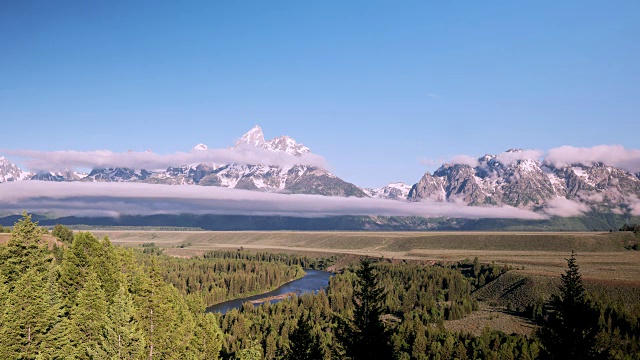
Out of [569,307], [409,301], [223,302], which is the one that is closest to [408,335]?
[409,301]

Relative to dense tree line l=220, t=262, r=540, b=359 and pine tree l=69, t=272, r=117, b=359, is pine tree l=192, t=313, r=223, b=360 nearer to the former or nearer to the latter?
dense tree line l=220, t=262, r=540, b=359

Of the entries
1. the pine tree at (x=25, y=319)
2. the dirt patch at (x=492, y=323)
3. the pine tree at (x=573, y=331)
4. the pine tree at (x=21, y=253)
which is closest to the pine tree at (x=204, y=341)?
the pine tree at (x=25, y=319)

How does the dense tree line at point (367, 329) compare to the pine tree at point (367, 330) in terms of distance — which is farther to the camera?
the dense tree line at point (367, 329)

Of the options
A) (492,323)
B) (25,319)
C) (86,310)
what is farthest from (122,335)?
(492,323)

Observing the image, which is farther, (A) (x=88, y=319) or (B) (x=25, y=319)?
(A) (x=88, y=319)

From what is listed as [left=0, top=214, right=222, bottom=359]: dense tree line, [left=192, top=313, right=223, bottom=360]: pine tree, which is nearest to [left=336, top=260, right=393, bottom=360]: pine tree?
[left=0, top=214, right=222, bottom=359]: dense tree line

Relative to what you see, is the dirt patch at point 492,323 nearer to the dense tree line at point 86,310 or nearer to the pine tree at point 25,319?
the dense tree line at point 86,310

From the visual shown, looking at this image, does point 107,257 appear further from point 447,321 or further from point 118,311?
point 447,321

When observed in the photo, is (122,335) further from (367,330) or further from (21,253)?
(367,330)

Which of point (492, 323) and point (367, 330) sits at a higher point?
point (367, 330)

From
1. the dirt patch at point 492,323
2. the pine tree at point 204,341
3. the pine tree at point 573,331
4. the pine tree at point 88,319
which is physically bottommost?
the dirt patch at point 492,323

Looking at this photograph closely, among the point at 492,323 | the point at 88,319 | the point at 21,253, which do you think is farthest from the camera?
the point at 492,323

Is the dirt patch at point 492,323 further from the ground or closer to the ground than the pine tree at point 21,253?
closer to the ground

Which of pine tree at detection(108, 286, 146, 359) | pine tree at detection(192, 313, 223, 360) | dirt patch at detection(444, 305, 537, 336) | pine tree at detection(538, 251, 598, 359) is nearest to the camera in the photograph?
pine tree at detection(538, 251, 598, 359)
